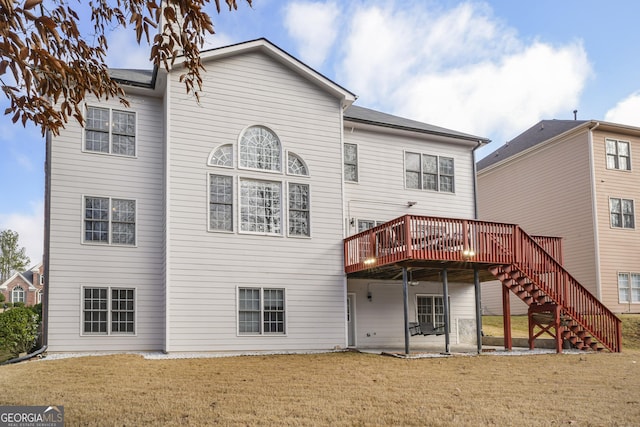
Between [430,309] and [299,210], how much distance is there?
245 inches

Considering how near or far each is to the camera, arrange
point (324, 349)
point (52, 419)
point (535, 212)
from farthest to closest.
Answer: point (535, 212), point (324, 349), point (52, 419)

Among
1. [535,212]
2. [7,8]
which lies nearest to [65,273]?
[7,8]

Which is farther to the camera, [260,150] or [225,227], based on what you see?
[260,150]

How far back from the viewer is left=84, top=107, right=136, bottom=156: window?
15.9 metres

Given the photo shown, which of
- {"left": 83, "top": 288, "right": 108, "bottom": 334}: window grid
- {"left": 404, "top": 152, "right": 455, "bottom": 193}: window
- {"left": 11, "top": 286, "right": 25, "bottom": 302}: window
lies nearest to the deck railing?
{"left": 404, "top": 152, "right": 455, "bottom": 193}: window

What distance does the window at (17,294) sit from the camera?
64.4 metres

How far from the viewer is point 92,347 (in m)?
15.1

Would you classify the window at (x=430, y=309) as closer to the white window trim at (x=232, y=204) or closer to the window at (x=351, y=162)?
the window at (x=351, y=162)

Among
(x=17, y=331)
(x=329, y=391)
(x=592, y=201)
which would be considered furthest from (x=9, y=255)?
(x=329, y=391)

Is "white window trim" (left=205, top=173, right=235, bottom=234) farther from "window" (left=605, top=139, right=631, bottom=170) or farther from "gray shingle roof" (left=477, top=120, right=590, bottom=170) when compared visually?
"window" (left=605, top=139, right=631, bottom=170)

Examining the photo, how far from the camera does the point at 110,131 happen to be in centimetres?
1609

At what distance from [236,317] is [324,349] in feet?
9.13

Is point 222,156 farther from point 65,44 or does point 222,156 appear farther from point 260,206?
point 65,44

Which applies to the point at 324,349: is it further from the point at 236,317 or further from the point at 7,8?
the point at 7,8
